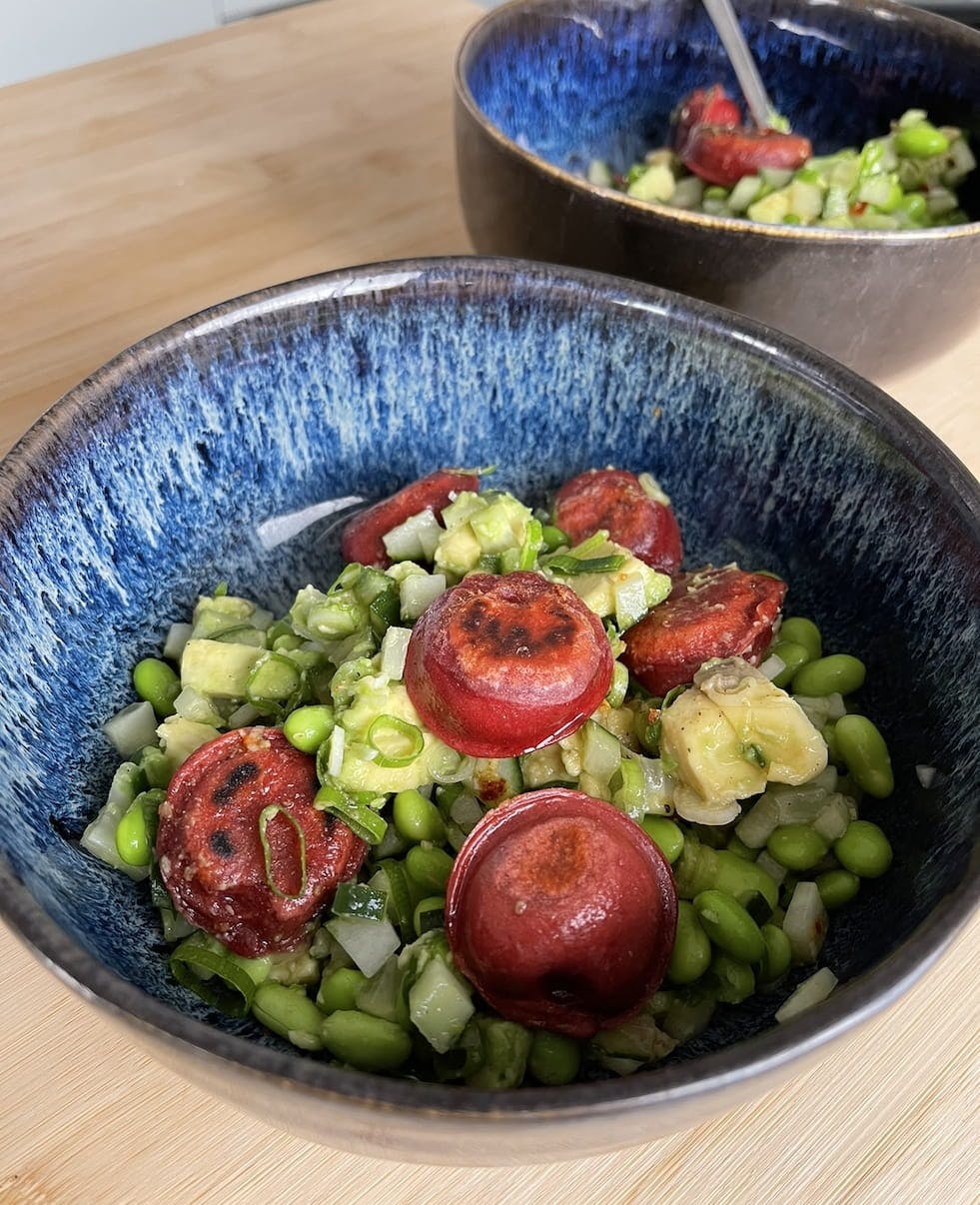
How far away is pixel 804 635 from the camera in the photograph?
55.4 inches

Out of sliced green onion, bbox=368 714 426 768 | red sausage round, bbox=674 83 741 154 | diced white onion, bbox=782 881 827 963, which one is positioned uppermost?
red sausage round, bbox=674 83 741 154

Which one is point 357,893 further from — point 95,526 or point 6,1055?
point 95,526

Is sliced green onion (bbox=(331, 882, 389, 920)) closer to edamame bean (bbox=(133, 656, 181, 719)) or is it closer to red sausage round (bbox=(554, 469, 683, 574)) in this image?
edamame bean (bbox=(133, 656, 181, 719))

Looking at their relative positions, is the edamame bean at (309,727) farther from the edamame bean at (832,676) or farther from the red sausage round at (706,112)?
the red sausage round at (706,112)

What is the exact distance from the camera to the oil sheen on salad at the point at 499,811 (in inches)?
41.4

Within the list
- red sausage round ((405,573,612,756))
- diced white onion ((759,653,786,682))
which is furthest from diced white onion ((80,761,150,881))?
diced white onion ((759,653,786,682))

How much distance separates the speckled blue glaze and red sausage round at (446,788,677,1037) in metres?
1.53

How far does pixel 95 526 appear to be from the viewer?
52.3 inches

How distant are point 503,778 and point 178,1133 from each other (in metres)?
0.49

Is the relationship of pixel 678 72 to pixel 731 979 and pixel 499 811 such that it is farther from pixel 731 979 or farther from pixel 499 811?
pixel 731 979

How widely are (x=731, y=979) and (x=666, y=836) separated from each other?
159 mm

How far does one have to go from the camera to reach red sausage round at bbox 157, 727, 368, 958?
1.12m

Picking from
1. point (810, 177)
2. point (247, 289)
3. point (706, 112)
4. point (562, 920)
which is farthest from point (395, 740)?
point (706, 112)

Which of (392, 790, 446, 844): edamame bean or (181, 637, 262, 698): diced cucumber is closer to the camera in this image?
(392, 790, 446, 844): edamame bean
